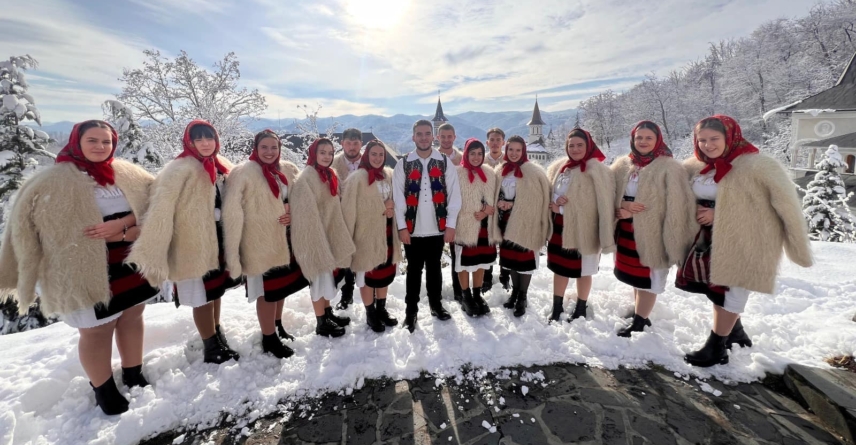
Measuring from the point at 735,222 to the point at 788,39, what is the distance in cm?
4118

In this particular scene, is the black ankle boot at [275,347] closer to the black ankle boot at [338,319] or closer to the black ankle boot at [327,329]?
the black ankle boot at [327,329]

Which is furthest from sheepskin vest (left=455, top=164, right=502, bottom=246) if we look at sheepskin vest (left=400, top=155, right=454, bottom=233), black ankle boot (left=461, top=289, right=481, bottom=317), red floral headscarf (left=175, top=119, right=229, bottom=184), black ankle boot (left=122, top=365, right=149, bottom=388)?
black ankle boot (left=122, top=365, right=149, bottom=388)

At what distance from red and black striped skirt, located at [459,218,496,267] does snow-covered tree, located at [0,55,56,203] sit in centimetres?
1121

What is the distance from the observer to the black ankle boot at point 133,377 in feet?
9.85

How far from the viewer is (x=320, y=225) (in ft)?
11.1

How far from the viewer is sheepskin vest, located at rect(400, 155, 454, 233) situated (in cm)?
382

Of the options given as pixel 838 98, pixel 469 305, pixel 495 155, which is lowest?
pixel 469 305

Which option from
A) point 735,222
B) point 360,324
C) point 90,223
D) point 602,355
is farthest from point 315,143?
point 735,222

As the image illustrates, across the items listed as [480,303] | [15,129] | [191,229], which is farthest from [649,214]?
[15,129]

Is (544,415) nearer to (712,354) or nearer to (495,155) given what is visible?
(712,354)

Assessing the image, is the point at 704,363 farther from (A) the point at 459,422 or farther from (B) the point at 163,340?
(B) the point at 163,340

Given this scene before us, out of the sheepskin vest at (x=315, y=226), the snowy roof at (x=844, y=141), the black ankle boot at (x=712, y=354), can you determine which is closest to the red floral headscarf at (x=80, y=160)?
the sheepskin vest at (x=315, y=226)

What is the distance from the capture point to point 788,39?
29172 mm

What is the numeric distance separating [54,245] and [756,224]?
17.5ft
